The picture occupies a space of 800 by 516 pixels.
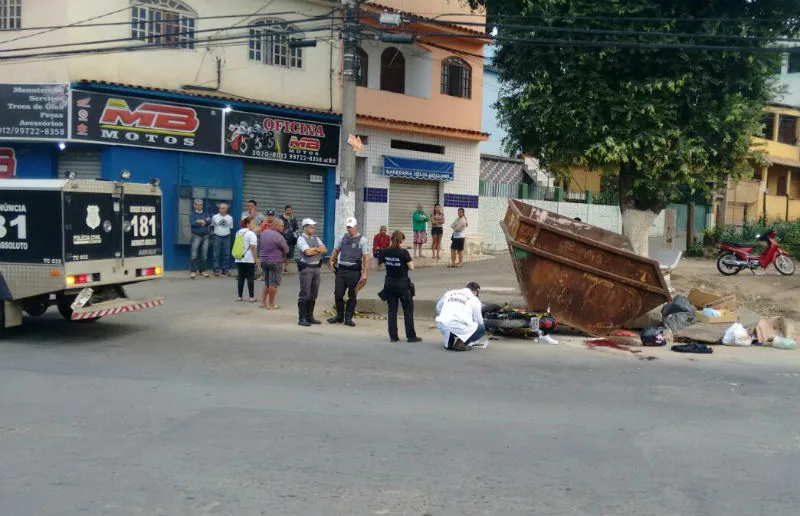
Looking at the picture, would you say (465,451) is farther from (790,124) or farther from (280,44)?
(790,124)

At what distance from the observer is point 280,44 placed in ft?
67.5

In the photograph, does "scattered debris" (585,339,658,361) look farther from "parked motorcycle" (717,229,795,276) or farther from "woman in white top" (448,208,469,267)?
"woman in white top" (448,208,469,267)

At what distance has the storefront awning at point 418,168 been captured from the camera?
22625mm

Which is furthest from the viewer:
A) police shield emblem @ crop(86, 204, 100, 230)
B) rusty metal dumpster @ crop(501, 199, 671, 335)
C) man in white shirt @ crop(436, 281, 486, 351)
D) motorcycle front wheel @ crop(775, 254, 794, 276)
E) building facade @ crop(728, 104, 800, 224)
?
building facade @ crop(728, 104, 800, 224)

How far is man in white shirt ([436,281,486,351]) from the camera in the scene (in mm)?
10625

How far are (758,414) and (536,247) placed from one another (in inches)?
193

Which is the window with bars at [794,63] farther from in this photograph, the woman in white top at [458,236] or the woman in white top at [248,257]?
the woman in white top at [248,257]

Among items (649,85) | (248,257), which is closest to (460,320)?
(248,257)

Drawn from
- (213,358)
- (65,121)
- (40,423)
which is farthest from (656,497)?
(65,121)

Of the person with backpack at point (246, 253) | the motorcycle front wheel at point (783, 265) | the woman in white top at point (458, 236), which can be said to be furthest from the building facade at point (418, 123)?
the motorcycle front wheel at point (783, 265)

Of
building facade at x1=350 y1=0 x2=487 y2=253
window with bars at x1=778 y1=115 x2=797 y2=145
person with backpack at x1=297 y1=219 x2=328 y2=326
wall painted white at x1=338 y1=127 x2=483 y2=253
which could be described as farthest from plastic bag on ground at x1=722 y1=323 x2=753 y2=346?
window with bars at x1=778 y1=115 x2=797 y2=145

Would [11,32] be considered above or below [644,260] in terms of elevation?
above

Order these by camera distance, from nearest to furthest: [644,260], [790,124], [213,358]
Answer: [213,358] → [644,260] → [790,124]

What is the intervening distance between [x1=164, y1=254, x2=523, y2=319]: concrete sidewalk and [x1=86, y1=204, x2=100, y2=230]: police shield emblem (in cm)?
492
